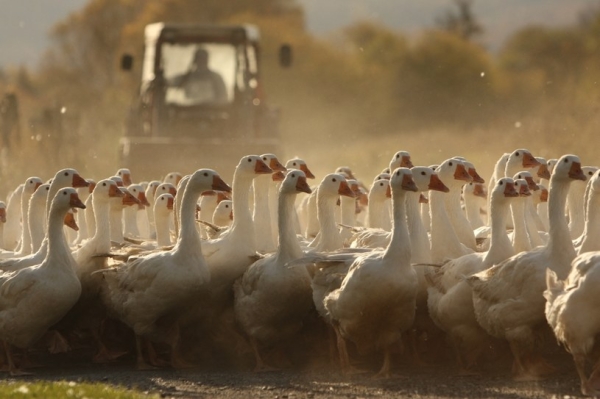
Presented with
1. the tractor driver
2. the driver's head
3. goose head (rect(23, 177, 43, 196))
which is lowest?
goose head (rect(23, 177, 43, 196))

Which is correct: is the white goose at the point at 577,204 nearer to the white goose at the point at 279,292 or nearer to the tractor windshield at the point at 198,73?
the white goose at the point at 279,292

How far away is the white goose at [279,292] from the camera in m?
14.1

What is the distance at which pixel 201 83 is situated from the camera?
30906 mm

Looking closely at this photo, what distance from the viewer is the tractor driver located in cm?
3047

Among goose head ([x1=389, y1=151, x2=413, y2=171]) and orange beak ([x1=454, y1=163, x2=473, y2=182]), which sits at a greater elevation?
goose head ([x1=389, y1=151, x2=413, y2=171])

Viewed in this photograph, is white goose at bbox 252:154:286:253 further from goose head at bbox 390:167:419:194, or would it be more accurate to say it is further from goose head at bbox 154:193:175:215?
goose head at bbox 390:167:419:194

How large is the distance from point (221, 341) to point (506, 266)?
13.2 feet

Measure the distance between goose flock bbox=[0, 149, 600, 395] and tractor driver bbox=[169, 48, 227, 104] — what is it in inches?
533

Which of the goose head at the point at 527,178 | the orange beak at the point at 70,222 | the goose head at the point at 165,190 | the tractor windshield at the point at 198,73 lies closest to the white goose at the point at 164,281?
the orange beak at the point at 70,222

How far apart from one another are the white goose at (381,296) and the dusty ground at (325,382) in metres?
0.39

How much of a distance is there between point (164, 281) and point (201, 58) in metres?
16.4

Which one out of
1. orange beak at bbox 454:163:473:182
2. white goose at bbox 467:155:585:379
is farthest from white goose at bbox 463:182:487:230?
white goose at bbox 467:155:585:379

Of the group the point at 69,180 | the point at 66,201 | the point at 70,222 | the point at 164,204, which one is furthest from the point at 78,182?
the point at 66,201

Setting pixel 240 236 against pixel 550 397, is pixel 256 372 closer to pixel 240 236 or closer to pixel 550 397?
pixel 240 236
